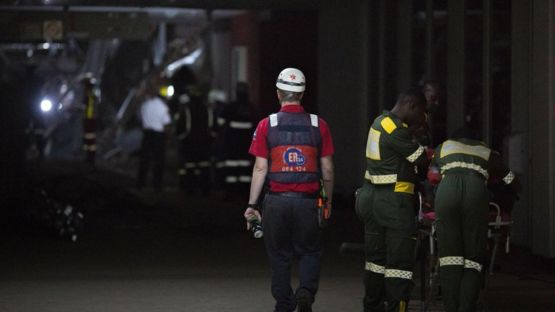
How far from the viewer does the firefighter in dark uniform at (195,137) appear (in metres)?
23.7

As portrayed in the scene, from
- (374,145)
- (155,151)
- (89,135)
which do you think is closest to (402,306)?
(374,145)

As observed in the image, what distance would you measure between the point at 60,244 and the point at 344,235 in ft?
12.0

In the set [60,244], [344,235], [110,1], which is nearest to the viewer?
[60,244]

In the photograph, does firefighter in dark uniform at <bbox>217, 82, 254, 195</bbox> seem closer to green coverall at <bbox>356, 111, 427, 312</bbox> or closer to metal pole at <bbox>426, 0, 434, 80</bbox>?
metal pole at <bbox>426, 0, 434, 80</bbox>

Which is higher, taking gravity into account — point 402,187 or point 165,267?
point 402,187

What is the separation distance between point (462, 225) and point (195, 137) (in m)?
14.2

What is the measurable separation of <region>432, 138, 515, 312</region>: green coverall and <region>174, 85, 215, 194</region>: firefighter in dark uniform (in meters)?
13.6

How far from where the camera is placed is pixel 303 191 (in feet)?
34.3

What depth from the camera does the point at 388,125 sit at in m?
10.5

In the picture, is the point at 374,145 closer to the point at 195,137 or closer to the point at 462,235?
the point at 462,235

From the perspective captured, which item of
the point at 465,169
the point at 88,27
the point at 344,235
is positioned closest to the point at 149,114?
the point at 88,27

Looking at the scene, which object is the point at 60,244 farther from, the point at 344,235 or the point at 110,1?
the point at 110,1

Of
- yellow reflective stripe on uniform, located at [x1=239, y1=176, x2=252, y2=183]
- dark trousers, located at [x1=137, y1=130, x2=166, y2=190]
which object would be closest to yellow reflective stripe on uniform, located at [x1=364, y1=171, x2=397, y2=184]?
yellow reflective stripe on uniform, located at [x1=239, y1=176, x2=252, y2=183]

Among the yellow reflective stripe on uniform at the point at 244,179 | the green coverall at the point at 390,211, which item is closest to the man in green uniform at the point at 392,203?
the green coverall at the point at 390,211
